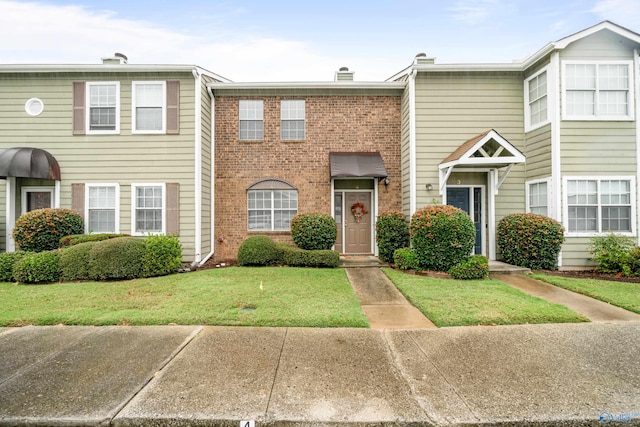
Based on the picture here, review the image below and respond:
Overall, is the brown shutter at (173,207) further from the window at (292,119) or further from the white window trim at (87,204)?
the window at (292,119)

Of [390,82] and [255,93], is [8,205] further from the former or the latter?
[390,82]

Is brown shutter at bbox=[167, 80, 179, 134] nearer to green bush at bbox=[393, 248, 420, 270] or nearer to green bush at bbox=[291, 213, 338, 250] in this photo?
green bush at bbox=[291, 213, 338, 250]

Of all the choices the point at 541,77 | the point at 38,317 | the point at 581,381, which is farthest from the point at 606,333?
the point at 38,317

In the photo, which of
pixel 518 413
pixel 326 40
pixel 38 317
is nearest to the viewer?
pixel 518 413

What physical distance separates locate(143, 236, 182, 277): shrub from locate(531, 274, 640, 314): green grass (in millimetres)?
9898

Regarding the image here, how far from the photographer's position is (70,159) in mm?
9984

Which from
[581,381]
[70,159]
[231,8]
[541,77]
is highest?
[231,8]

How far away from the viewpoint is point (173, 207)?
388 inches

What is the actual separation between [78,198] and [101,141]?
6.67 feet

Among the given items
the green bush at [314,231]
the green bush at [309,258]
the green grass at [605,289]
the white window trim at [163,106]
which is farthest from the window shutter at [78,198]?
the green grass at [605,289]

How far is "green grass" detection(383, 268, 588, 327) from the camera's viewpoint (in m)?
4.90

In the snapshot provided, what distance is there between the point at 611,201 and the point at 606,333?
6561 millimetres

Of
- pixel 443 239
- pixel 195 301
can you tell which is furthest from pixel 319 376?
pixel 443 239

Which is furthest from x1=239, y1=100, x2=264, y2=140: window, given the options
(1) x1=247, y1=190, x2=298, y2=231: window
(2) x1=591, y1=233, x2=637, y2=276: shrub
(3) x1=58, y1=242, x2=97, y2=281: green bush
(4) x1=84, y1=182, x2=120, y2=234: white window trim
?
(2) x1=591, y1=233, x2=637, y2=276: shrub
